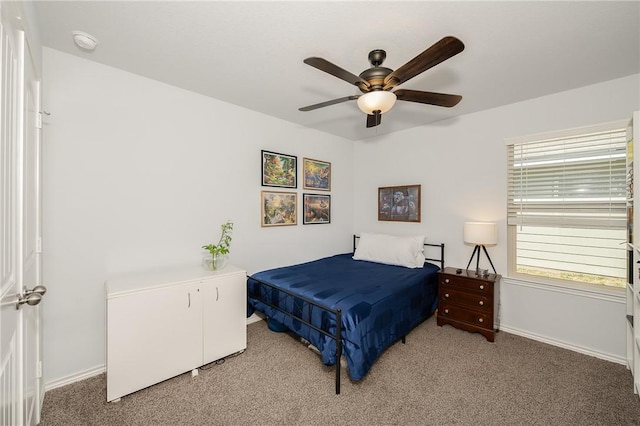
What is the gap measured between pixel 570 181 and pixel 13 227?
4.28 meters

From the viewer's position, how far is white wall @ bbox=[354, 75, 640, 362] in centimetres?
259

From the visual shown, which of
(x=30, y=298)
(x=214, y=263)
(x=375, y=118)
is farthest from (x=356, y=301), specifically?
(x=30, y=298)

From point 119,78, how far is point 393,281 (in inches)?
126

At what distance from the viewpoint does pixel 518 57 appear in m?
2.15

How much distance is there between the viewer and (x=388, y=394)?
2078 mm

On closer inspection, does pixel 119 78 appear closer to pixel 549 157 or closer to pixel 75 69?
pixel 75 69

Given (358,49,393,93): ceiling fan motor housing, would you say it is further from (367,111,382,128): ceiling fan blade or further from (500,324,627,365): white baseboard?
(500,324,627,365): white baseboard

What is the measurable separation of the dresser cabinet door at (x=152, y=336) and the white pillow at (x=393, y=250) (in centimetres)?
232

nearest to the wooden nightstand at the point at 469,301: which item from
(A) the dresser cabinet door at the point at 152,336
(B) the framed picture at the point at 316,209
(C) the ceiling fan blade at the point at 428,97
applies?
(B) the framed picture at the point at 316,209

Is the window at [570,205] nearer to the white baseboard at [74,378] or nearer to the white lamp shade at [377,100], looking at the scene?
the white lamp shade at [377,100]

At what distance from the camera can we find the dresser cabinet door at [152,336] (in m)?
1.98

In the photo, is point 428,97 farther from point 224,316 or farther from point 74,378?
point 74,378

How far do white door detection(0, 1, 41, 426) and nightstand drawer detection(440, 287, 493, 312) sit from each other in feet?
11.1

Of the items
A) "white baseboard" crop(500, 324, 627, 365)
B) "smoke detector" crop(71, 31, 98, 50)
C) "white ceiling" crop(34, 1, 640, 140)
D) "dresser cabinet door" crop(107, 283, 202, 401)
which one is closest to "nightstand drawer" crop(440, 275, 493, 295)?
"white baseboard" crop(500, 324, 627, 365)
